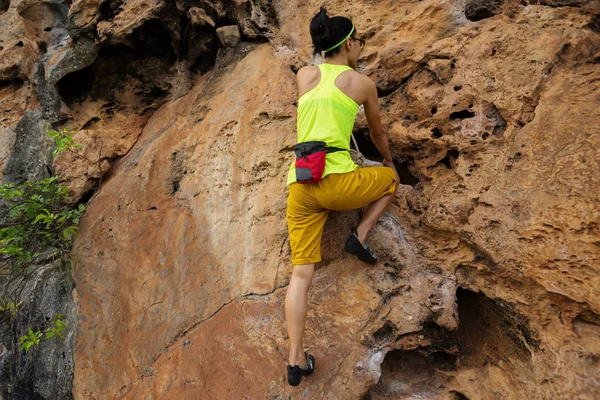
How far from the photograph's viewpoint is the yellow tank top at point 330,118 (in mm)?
2438

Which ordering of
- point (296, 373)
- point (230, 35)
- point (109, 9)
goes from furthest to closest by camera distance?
point (109, 9), point (230, 35), point (296, 373)

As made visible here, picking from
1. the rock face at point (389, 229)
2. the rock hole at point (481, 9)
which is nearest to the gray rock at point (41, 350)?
the rock face at point (389, 229)

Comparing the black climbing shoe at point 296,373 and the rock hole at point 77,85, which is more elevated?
the rock hole at point 77,85

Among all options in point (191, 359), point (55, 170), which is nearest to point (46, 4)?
point (55, 170)

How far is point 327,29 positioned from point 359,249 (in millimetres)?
1468

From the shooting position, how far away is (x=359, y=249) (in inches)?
106

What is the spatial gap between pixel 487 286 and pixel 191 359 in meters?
2.08

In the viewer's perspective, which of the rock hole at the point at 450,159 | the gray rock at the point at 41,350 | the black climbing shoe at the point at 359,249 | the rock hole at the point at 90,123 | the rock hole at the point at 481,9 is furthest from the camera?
the rock hole at the point at 90,123

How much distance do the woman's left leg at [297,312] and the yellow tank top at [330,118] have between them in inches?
24.3

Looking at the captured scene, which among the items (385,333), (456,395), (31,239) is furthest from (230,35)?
(456,395)

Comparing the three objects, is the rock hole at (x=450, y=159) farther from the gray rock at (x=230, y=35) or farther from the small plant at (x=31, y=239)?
the small plant at (x=31, y=239)

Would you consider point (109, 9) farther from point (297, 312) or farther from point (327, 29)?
point (297, 312)

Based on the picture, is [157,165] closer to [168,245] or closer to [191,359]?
[168,245]

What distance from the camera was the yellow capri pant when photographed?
2430 mm
